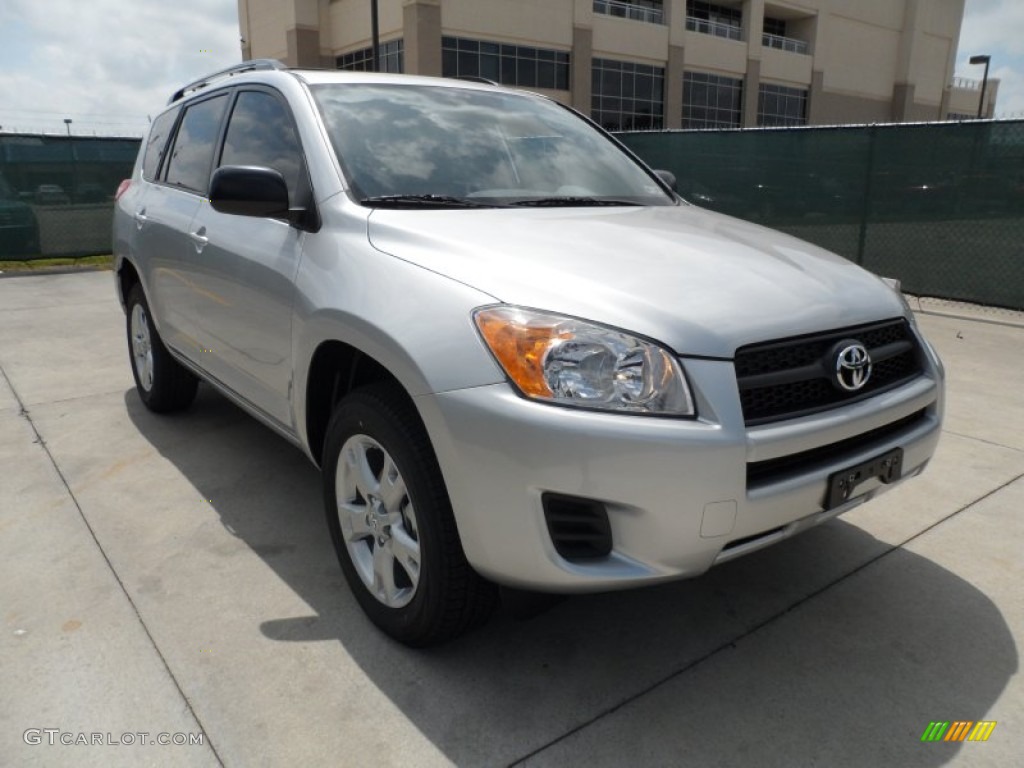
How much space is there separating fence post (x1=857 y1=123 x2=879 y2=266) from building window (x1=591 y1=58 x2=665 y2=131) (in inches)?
1106

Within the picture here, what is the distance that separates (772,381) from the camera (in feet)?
6.77

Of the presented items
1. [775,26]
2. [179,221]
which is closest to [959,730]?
[179,221]

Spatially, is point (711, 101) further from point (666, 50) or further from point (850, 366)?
point (850, 366)

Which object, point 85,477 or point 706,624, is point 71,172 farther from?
point 706,624

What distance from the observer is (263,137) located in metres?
3.23

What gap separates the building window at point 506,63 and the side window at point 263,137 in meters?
29.3

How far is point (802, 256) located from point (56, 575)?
115 inches

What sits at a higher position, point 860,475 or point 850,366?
point 850,366

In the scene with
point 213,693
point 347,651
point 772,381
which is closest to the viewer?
point 772,381

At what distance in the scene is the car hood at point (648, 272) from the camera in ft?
6.64

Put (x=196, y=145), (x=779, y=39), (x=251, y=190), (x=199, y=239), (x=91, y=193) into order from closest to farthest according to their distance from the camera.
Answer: (x=251, y=190), (x=199, y=239), (x=196, y=145), (x=91, y=193), (x=779, y=39)

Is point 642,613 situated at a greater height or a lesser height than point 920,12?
lesser

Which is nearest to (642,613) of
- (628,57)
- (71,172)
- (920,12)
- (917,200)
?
(917,200)

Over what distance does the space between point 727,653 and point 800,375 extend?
94 centimetres
